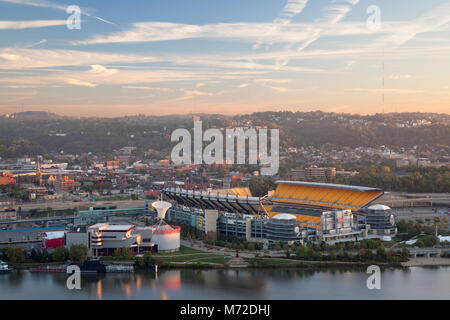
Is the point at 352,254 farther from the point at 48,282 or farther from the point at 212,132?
the point at 212,132

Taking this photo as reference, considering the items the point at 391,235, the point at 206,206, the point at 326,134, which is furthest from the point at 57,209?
the point at 326,134

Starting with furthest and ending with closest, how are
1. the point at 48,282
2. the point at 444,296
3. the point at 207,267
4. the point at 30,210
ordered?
the point at 30,210 → the point at 207,267 → the point at 48,282 → the point at 444,296

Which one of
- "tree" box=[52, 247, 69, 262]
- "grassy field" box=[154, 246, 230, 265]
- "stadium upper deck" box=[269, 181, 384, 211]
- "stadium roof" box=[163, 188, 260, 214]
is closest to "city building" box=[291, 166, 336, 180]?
"stadium upper deck" box=[269, 181, 384, 211]

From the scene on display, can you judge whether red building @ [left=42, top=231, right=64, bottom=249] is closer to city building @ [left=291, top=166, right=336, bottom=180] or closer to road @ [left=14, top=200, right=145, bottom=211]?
road @ [left=14, top=200, right=145, bottom=211]

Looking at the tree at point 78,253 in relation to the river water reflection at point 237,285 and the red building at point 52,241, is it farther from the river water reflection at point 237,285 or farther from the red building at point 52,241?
the red building at point 52,241

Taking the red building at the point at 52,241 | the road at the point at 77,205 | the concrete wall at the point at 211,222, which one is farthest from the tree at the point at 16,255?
the road at the point at 77,205
